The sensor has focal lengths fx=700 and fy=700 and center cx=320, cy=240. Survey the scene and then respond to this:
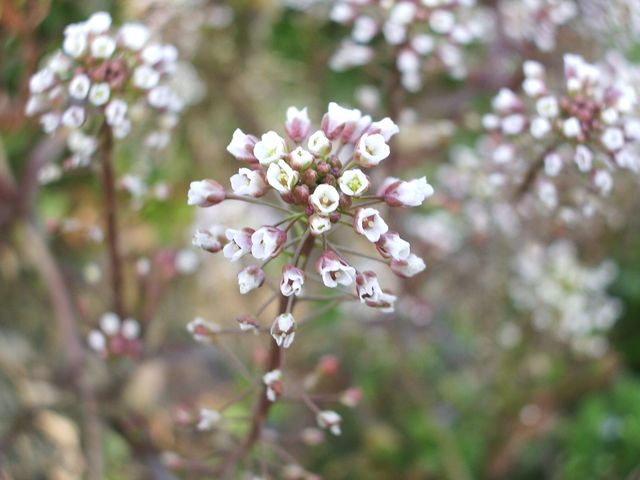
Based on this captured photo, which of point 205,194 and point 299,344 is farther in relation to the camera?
point 299,344

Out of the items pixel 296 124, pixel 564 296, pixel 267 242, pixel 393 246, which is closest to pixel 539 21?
pixel 564 296

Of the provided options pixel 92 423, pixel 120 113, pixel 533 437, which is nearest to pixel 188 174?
pixel 92 423

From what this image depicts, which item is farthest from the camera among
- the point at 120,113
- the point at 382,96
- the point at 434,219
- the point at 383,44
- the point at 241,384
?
the point at 434,219

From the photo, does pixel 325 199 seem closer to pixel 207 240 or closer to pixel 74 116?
pixel 207 240

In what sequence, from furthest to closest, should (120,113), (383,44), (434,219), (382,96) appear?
1. (434,219)
2. (382,96)
3. (383,44)
4. (120,113)

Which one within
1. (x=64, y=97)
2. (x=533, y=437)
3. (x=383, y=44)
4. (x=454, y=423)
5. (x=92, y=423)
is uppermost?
(x=64, y=97)

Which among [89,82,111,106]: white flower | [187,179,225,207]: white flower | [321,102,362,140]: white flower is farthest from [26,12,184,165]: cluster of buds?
[321,102,362,140]: white flower

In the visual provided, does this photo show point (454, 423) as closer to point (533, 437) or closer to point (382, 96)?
point (533, 437)
